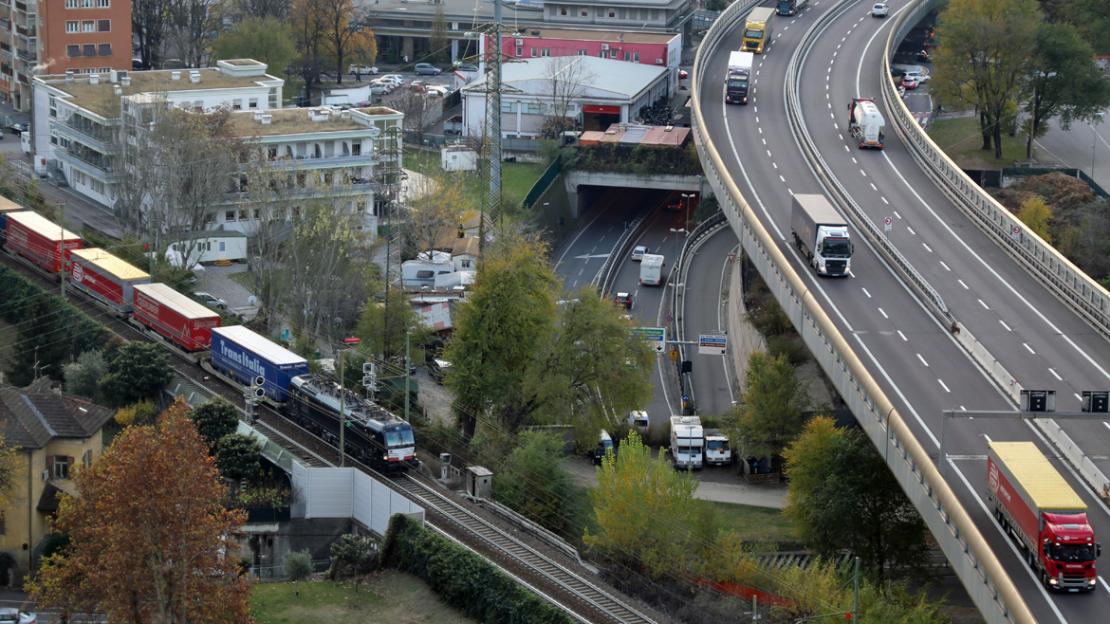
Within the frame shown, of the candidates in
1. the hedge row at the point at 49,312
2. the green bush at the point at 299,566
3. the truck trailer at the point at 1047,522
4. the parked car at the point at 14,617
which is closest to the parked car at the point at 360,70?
the hedge row at the point at 49,312

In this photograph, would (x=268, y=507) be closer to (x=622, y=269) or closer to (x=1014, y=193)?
(x=622, y=269)

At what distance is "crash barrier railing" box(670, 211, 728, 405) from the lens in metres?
88.1

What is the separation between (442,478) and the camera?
65375mm

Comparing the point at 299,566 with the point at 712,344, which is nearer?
the point at 299,566

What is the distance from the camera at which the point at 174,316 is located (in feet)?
248

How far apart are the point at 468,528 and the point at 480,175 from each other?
157ft

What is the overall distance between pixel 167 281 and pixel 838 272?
29.9 m

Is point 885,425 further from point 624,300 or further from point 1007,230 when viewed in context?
point 624,300

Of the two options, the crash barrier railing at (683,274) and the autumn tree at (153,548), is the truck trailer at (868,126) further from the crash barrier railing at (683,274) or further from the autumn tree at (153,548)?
the autumn tree at (153,548)

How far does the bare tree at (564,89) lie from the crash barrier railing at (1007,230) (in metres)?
20.6

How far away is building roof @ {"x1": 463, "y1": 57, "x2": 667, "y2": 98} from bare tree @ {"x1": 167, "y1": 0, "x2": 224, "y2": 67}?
21.1 metres

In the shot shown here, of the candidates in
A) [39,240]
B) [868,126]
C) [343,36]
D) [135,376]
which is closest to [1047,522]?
[135,376]

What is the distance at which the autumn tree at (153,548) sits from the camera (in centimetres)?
4853

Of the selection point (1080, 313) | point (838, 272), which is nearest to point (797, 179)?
point (838, 272)
